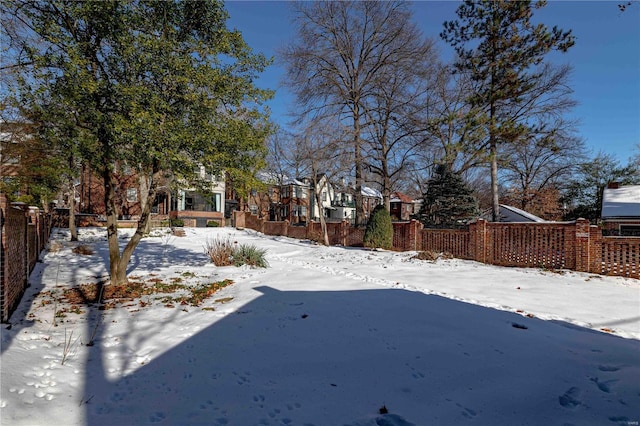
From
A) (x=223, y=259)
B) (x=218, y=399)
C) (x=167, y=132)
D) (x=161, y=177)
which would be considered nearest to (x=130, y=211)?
(x=223, y=259)

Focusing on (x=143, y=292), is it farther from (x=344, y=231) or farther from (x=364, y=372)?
(x=344, y=231)

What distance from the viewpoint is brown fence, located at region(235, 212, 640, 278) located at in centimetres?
934

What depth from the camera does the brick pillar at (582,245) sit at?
32.0 ft

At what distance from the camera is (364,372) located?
3377mm

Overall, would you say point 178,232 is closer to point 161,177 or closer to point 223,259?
point 223,259

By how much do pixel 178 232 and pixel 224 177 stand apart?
1490 centimetres

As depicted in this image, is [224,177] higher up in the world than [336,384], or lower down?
higher up

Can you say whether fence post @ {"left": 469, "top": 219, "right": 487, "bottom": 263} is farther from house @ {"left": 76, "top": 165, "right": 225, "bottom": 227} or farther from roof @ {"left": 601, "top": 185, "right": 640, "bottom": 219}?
house @ {"left": 76, "top": 165, "right": 225, "bottom": 227}

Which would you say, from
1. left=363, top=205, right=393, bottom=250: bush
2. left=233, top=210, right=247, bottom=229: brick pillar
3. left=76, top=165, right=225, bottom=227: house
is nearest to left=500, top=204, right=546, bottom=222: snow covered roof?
left=363, top=205, right=393, bottom=250: bush

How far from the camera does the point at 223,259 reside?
9969mm

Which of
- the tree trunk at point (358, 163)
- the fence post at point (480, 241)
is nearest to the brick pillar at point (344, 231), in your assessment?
the tree trunk at point (358, 163)

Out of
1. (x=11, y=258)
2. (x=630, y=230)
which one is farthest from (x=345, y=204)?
(x=11, y=258)

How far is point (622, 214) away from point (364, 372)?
22847 mm

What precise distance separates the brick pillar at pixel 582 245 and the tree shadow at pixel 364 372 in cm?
628
